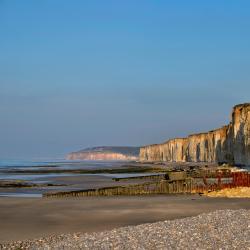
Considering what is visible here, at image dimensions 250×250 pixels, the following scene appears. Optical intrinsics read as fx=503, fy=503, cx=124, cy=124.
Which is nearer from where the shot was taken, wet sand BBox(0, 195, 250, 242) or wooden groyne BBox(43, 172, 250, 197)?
wet sand BBox(0, 195, 250, 242)

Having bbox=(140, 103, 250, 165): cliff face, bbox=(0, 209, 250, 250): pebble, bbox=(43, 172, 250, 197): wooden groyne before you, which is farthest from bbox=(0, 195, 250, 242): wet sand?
bbox=(140, 103, 250, 165): cliff face

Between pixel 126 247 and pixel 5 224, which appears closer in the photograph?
pixel 126 247

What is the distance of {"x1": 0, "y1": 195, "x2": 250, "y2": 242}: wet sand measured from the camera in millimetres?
19516

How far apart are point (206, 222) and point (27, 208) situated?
36.0 ft

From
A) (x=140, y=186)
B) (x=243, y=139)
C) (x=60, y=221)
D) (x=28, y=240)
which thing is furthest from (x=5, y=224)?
(x=243, y=139)

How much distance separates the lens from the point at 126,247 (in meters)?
15.1

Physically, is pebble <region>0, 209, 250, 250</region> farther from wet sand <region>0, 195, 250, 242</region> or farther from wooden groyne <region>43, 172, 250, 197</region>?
wooden groyne <region>43, 172, 250, 197</region>

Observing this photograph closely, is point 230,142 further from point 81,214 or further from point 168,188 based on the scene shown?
point 81,214

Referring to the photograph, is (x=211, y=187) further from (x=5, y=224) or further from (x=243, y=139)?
(x=243, y=139)

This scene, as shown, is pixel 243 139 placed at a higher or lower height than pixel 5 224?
higher

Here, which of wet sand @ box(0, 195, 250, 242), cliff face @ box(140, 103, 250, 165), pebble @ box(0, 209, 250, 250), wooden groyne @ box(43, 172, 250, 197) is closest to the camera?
pebble @ box(0, 209, 250, 250)

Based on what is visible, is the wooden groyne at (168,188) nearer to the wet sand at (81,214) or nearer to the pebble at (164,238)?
the wet sand at (81,214)

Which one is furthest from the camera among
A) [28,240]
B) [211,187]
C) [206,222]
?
[211,187]

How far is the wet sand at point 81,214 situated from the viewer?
64.0 feet
